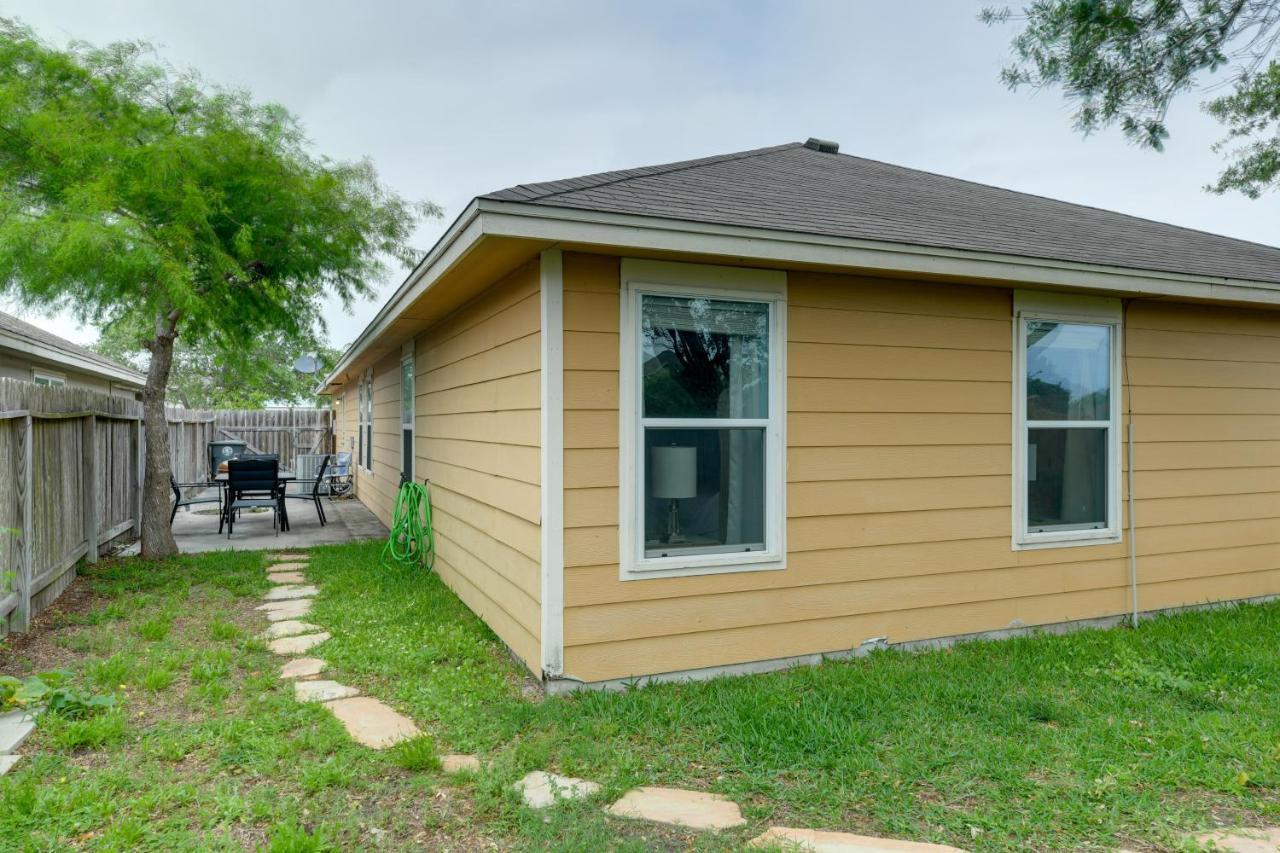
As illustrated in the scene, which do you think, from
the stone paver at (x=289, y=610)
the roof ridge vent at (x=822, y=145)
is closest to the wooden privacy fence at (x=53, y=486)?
the stone paver at (x=289, y=610)

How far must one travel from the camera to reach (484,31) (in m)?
9.13

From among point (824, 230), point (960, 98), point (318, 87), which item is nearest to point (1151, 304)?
point (824, 230)

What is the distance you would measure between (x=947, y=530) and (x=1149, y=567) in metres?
1.61

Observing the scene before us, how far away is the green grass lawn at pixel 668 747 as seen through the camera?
2240 mm

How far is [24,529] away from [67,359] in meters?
5.16

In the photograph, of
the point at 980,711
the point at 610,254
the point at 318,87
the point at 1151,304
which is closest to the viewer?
the point at 980,711

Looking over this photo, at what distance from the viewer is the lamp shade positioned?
3506 millimetres

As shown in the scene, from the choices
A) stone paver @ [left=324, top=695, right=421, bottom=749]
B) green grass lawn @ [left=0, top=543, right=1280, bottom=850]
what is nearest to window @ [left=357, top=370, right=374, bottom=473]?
green grass lawn @ [left=0, top=543, right=1280, bottom=850]

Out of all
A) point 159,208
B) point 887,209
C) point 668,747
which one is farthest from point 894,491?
point 159,208

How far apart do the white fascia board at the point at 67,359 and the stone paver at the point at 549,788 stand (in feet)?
21.8

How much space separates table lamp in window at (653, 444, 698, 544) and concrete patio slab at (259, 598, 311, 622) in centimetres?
263

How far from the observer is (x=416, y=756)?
2.60m

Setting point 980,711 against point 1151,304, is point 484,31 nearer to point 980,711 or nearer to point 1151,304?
point 1151,304

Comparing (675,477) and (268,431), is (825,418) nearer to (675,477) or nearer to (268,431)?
(675,477)
